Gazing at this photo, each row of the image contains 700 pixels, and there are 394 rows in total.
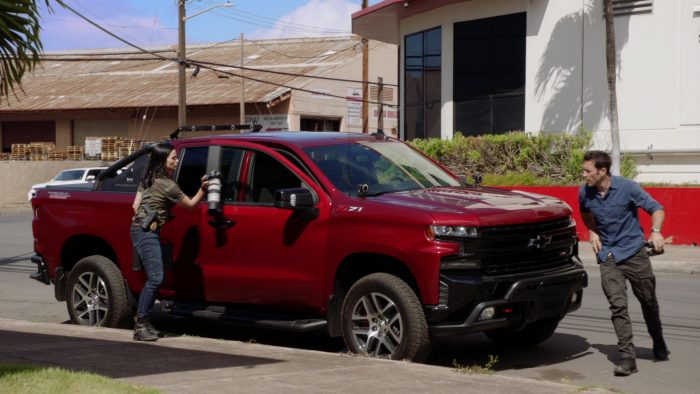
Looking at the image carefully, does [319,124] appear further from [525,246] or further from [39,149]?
[525,246]

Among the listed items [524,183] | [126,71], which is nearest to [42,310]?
[524,183]

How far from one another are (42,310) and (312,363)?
18.3ft

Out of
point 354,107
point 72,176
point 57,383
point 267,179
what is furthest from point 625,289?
point 354,107

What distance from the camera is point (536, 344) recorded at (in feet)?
29.8

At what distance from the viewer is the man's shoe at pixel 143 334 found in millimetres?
8602

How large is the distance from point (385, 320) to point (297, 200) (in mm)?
1225

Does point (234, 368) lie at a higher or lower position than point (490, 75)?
lower

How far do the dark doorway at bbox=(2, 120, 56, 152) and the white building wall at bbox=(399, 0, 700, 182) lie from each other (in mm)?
38045

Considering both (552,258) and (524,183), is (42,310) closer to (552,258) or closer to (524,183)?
(552,258)

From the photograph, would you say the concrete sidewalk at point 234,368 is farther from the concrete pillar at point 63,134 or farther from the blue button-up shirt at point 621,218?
the concrete pillar at point 63,134

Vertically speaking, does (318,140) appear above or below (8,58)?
below

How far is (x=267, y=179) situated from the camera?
29.0 feet

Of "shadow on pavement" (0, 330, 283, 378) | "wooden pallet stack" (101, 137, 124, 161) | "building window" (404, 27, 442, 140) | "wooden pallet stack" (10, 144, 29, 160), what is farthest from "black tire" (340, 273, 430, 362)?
"wooden pallet stack" (10, 144, 29, 160)

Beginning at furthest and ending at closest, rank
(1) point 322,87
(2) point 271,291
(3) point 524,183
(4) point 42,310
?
1. (1) point 322,87
2. (3) point 524,183
3. (4) point 42,310
4. (2) point 271,291
